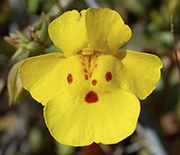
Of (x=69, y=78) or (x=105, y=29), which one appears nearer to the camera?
(x=105, y=29)

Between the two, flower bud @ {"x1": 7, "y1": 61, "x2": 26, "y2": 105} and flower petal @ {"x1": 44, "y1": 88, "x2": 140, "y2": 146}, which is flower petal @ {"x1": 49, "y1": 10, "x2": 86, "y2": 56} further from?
flower bud @ {"x1": 7, "y1": 61, "x2": 26, "y2": 105}

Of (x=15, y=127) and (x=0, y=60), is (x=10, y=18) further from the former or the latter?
(x=15, y=127)

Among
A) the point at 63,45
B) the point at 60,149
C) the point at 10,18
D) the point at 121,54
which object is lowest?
the point at 60,149

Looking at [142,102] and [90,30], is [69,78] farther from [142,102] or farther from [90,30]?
[142,102]

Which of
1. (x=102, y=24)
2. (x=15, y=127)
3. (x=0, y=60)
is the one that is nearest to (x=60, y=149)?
(x=15, y=127)

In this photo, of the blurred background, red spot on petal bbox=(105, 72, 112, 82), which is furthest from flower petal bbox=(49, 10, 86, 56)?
the blurred background

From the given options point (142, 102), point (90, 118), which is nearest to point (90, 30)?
point (90, 118)

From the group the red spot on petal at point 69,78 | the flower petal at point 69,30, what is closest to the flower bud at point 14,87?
the red spot on petal at point 69,78
